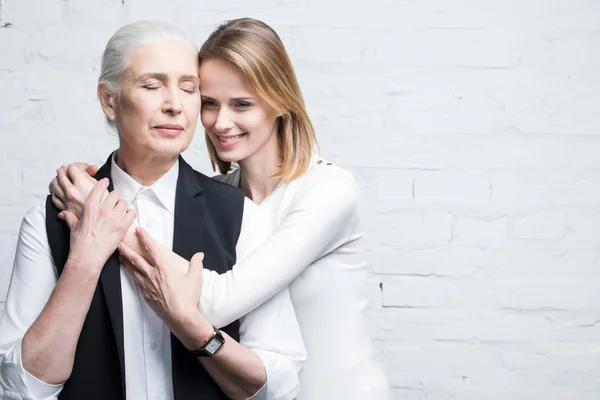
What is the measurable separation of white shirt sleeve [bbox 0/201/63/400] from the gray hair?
0.30 m

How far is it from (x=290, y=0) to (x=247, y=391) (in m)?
1.42

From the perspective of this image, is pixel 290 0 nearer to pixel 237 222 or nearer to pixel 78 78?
pixel 78 78

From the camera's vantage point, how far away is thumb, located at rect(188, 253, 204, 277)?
1.55 meters

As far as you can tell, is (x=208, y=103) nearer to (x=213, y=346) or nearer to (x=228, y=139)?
(x=228, y=139)

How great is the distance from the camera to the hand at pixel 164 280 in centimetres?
149

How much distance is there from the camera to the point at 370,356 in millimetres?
1991

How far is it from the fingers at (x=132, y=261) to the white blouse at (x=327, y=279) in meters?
0.32

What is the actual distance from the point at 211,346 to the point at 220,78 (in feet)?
2.04

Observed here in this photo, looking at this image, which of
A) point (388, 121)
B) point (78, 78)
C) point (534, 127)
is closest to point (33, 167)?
point (78, 78)

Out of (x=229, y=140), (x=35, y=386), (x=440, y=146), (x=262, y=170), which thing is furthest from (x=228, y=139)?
(x=440, y=146)

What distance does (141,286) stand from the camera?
60.8 inches

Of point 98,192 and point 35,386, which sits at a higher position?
point 98,192

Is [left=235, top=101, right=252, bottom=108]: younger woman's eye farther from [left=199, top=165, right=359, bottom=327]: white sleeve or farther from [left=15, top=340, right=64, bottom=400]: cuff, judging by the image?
[left=15, top=340, right=64, bottom=400]: cuff

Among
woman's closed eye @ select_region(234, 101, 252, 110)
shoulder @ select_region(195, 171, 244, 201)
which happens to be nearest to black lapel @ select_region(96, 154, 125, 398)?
shoulder @ select_region(195, 171, 244, 201)
